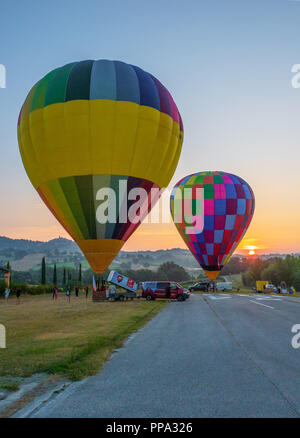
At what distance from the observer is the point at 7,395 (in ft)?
20.7

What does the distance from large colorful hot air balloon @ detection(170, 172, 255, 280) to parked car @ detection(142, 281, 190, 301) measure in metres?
9.38

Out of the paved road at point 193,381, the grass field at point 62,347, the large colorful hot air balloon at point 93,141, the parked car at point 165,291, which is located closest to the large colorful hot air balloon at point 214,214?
the parked car at point 165,291

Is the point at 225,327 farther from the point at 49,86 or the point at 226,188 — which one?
the point at 226,188

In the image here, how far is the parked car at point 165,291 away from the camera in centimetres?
3384

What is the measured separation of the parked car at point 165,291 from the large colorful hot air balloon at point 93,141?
35.1 feet

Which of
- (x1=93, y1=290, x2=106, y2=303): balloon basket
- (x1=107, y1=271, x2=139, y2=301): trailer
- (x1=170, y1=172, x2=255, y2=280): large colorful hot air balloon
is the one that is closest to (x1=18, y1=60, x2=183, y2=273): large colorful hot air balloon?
(x1=93, y1=290, x2=106, y2=303): balloon basket

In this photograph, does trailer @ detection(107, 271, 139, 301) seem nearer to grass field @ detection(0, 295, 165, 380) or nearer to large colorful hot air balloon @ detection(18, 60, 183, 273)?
large colorful hot air balloon @ detection(18, 60, 183, 273)

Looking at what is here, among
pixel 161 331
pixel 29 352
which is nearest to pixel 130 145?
pixel 161 331

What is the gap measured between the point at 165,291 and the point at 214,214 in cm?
1102

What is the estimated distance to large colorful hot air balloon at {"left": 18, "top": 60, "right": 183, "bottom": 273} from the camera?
22188mm

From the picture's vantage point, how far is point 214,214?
41469mm

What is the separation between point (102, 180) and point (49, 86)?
6.31m

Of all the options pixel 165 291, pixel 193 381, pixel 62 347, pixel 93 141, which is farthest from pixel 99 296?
pixel 193 381
